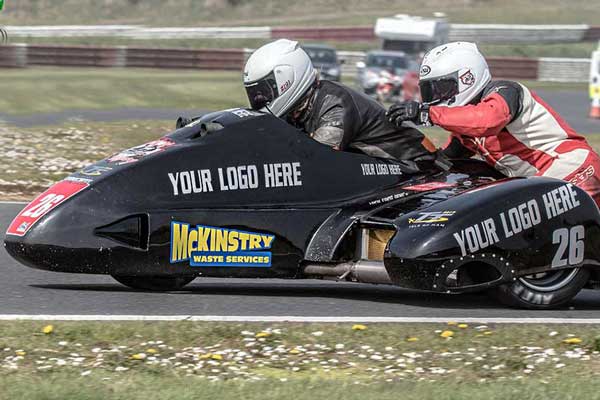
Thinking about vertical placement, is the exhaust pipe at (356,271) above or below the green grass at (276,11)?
below

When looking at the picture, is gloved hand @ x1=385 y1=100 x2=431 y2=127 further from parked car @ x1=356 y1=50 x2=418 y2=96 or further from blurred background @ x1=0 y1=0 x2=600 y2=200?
parked car @ x1=356 y1=50 x2=418 y2=96

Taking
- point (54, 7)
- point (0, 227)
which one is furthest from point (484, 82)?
point (54, 7)

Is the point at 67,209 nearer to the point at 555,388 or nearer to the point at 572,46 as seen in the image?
the point at 555,388

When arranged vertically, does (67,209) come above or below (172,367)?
above

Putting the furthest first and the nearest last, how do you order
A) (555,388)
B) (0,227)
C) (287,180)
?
(0,227) → (287,180) → (555,388)

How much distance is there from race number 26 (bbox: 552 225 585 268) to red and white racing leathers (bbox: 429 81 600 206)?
656mm

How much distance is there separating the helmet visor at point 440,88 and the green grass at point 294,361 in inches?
69.5

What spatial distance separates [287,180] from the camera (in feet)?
22.5

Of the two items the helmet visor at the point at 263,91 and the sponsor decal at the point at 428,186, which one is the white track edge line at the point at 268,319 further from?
the helmet visor at the point at 263,91

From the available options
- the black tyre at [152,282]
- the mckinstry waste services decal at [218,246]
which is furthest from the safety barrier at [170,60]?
the mckinstry waste services decal at [218,246]

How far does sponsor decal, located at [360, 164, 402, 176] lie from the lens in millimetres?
7182

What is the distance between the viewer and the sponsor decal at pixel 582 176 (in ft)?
24.2

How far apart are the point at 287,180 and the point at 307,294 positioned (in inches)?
27.3

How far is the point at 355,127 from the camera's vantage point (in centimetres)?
727
